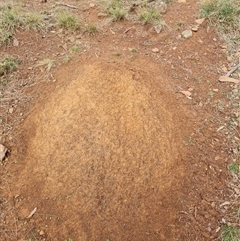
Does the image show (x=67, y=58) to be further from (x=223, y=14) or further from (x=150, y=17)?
(x=223, y=14)

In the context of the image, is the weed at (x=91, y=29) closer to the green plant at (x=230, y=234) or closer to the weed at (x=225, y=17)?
the weed at (x=225, y=17)

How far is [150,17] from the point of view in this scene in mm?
3838

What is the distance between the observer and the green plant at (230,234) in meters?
2.22

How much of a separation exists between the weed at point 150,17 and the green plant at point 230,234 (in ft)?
7.96

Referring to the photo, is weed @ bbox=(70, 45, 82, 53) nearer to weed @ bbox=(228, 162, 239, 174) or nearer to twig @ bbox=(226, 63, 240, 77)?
twig @ bbox=(226, 63, 240, 77)

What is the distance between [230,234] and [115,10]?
279 cm

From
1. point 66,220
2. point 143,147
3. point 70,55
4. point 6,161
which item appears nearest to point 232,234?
point 143,147

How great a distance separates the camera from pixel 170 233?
223 cm

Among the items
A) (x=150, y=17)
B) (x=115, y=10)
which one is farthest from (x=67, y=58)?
(x=150, y=17)

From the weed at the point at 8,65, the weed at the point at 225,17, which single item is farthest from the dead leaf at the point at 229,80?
the weed at the point at 8,65

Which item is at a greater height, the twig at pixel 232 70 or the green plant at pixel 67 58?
the green plant at pixel 67 58

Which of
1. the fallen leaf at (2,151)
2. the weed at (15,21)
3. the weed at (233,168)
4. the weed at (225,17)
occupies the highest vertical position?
the weed at (15,21)

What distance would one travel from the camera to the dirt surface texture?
2.28 metres

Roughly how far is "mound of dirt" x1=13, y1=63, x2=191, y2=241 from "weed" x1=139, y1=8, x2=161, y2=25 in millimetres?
1318
